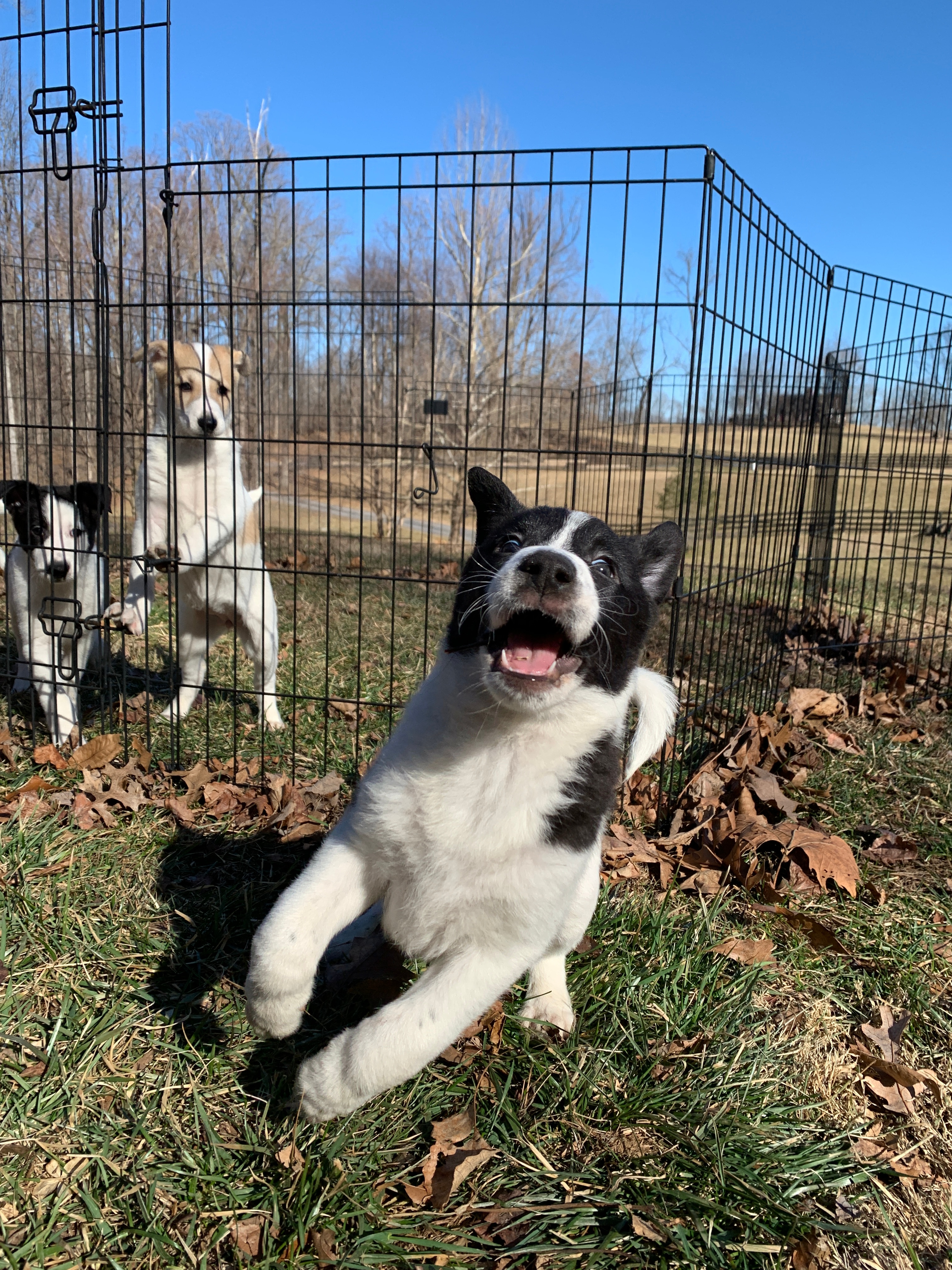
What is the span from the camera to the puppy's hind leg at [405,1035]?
181 centimetres

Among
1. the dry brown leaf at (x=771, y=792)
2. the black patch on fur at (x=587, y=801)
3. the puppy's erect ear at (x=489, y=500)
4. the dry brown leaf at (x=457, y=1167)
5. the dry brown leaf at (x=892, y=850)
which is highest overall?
the puppy's erect ear at (x=489, y=500)

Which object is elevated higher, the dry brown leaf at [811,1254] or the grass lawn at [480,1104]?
the grass lawn at [480,1104]

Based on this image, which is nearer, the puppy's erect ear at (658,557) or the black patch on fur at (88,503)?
the puppy's erect ear at (658,557)

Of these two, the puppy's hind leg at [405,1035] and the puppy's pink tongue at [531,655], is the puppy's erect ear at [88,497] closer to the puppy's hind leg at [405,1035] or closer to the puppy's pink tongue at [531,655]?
the puppy's pink tongue at [531,655]

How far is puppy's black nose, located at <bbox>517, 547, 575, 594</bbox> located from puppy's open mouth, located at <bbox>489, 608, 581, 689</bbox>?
64 mm

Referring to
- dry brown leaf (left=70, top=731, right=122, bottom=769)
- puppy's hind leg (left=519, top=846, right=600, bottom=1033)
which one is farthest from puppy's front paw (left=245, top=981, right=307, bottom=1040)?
dry brown leaf (left=70, top=731, right=122, bottom=769)

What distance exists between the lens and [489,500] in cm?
252

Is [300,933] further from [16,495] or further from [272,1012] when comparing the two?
[16,495]

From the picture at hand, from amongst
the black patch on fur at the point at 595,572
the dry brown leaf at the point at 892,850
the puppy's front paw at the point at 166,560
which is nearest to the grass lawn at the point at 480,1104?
the dry brown leaf at the point at 892,850

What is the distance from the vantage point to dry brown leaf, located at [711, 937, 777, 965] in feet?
9.00

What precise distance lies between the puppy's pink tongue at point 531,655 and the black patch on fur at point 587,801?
0.98 ft

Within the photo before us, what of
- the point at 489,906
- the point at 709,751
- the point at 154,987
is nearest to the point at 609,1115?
the point at 489,906

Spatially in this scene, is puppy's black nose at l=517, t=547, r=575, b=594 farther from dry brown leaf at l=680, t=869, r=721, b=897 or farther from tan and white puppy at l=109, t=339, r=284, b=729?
tan and white puppy at l=109, t=339, r=284, b=729

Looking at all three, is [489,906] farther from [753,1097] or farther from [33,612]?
[33,612]
